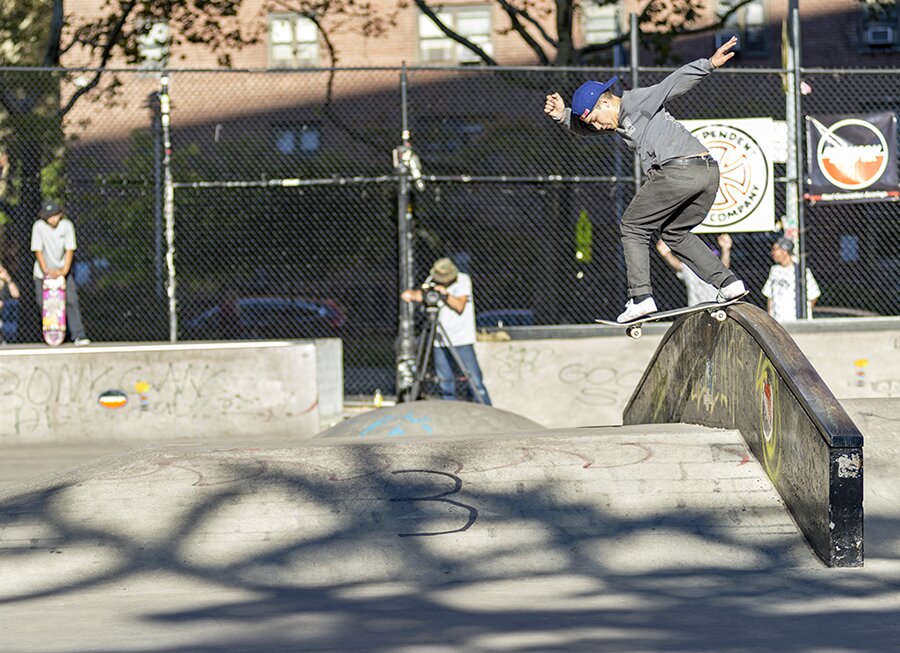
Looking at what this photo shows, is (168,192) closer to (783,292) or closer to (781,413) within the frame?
(783,292)

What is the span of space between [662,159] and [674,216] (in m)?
0.44

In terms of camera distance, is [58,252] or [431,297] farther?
[58,252]

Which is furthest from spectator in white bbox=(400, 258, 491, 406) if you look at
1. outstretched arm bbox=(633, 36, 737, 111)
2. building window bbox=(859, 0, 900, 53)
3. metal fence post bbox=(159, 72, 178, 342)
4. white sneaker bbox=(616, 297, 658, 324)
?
building window bbox=(859, 0, 900, 53)

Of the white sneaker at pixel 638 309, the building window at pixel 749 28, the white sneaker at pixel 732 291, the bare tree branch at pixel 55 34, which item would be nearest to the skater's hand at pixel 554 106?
the white sneaker at pixel 638 309

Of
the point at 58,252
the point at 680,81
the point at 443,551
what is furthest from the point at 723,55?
the point at 58,252

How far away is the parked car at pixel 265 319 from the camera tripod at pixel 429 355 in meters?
5.14

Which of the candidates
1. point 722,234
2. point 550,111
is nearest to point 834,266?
point 722,234

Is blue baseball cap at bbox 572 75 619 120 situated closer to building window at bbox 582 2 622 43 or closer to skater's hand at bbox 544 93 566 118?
skater's hand at bbox 544 93 566 118

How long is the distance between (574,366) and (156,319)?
6.13 meters

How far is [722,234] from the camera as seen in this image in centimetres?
1348

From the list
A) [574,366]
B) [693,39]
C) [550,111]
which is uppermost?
[693,39]

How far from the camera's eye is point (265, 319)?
1897 cm

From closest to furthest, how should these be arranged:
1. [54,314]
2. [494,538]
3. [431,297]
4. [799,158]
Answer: [494,538] < [431,297] < [799,158] < [54,314]

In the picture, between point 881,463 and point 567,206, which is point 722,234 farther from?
point 881,463
